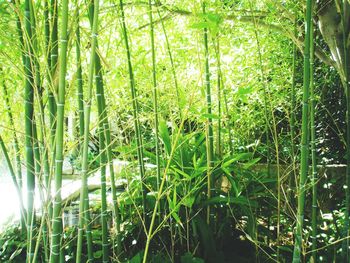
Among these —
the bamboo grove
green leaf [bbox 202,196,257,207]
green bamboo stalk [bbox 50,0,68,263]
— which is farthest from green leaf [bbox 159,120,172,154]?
green bamboo stalk [bbox 50,0,68,263]

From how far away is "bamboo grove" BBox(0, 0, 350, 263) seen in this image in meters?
1.12

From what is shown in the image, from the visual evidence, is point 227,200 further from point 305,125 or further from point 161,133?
point 305,125

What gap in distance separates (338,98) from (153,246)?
275cm

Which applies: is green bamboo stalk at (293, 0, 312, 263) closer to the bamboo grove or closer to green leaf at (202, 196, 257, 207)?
the bamboo grove

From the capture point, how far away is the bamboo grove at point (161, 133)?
1.12 metres

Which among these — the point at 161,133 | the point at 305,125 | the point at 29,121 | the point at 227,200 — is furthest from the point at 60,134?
the point at 161,133

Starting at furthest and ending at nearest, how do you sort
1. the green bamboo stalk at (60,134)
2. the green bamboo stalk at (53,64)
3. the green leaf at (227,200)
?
the green leaf at (227,200), the green bamboo stalk at (53,64), the green bamboo stalk at (60,134)

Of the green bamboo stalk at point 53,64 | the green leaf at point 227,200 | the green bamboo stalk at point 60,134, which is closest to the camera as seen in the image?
the green bamboo stalk at point 60,134

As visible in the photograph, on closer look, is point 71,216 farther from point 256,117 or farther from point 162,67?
point 256,117

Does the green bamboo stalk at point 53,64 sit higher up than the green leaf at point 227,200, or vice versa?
the green bamboo stalk at point 53,64

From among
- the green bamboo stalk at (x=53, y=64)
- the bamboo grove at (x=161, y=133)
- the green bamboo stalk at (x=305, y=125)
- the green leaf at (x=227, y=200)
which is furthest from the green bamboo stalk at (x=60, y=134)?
the green leaf at (x=227, y=200)

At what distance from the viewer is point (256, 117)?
3166mm

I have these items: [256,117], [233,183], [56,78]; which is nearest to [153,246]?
[233,183]

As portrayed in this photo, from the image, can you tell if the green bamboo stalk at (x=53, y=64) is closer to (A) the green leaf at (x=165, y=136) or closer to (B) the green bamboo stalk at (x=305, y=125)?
(B) the green bamboo stalk at (x=305, y=125)
